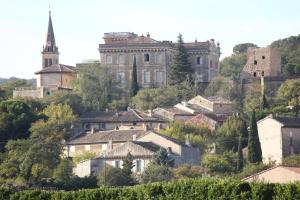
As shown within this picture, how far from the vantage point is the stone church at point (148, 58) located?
461ft

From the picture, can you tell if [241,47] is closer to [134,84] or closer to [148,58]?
[148,58]

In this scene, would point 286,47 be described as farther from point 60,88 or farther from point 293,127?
point 293,127

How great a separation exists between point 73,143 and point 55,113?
22.8ft

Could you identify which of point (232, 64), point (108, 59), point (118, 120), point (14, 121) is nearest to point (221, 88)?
point (118, 120)

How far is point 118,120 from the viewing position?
405 ft

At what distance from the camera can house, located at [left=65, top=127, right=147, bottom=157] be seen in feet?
363

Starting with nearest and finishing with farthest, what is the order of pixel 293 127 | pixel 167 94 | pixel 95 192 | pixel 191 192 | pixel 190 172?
1. pixel 191 192
2. pixel 95 192
3. pixel 190 172
4. pixel 293 127
5. pixel 167 94

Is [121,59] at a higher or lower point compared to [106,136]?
higher

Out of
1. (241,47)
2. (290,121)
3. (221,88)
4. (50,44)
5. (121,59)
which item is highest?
(50,44)

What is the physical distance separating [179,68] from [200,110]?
13005 millimetres

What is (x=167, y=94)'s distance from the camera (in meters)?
132

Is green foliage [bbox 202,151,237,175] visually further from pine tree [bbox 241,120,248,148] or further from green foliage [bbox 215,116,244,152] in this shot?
green foliage [bbox 215,116,244,152]

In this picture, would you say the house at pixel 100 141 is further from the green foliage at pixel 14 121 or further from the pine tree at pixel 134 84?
the pine tree at pixel 134 84

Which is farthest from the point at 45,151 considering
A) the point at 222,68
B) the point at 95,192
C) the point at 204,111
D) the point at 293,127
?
the point at 222,68
